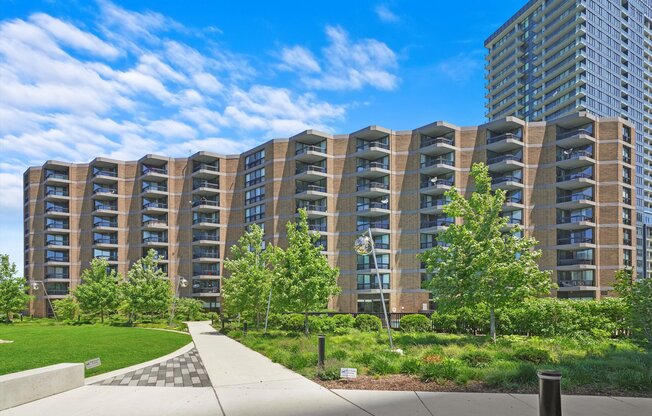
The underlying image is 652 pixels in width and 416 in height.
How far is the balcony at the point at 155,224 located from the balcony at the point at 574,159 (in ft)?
169

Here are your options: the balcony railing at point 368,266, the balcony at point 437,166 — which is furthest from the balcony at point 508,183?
the balcony railing at point 368,266

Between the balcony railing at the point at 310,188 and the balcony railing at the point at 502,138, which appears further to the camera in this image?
the balcony railing at the point at 310,188

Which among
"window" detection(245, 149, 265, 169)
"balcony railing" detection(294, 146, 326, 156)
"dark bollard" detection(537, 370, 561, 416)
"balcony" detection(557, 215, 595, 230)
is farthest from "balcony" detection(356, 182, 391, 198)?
"dark bollard" detection(537, 370, 561, 416)

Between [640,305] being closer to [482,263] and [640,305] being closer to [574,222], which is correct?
[482,263]

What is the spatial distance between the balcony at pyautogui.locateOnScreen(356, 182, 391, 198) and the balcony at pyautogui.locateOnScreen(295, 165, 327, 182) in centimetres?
462

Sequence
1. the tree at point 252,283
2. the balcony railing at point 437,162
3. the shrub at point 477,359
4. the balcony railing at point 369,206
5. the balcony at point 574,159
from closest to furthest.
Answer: the shrub at point 477,359 → the tree at point 252,283 → the balcony at point 574,159 → the balcony railing at point 437,162 → the balcony railing at point 369,206

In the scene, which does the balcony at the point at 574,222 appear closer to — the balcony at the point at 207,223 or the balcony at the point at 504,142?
the balcony at the point at 504,142

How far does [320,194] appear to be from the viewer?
53844 mm

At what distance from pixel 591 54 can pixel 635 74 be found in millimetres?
20614

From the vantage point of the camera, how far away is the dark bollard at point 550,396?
7574 millimetres

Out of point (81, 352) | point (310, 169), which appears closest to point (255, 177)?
point (310, 169)

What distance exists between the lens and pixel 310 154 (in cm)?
5400

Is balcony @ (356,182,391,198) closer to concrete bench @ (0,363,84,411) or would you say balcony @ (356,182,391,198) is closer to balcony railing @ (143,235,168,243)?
balcony railing @ (143,235,168,243)

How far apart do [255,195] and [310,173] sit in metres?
10.8
